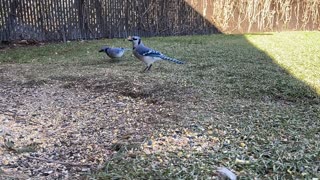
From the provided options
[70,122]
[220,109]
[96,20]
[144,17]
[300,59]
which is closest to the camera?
[70,122]

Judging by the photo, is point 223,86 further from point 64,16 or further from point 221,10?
point 221,10

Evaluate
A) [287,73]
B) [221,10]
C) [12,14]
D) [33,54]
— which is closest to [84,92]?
[287,73]

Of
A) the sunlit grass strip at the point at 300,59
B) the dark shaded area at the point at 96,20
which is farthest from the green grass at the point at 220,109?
the dark shaded area at the point at 96,20

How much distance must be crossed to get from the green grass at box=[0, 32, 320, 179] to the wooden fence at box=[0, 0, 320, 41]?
2.17 metres

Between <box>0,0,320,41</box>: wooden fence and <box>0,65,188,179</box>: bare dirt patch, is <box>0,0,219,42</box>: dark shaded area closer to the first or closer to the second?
<box>0,0,320,41</box>: wooden fence

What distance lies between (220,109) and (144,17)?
5532mm

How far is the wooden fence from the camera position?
6.45m

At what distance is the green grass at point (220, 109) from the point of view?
1493 mm

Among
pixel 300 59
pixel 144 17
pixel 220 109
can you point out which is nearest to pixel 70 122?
pixel 220 109

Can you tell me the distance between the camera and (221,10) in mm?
8062

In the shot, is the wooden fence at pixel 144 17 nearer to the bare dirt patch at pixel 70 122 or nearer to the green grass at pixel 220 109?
the green grass at pixel 220 109

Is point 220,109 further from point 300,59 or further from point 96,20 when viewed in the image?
point 96,20

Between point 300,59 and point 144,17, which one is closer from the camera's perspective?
point 300,59

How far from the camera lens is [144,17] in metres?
7.48
